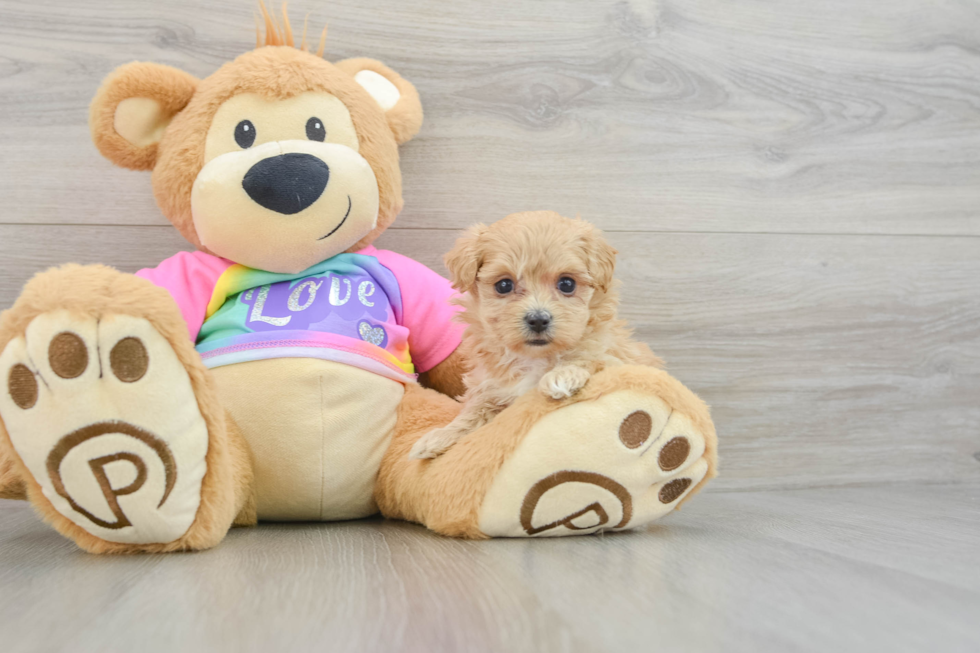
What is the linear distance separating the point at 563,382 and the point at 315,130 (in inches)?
19.6

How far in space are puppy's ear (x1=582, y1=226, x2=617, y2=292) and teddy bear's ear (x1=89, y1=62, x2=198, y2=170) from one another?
610 millimetres

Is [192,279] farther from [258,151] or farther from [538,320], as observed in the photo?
[538,320]

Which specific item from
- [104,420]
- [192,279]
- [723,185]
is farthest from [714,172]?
[104,420]

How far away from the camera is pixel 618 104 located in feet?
4.25

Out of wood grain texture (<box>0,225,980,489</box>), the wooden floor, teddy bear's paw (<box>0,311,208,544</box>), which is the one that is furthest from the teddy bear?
wood grain texture (<box>0,225,980,489</box>)

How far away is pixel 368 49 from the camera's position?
47.9 inches

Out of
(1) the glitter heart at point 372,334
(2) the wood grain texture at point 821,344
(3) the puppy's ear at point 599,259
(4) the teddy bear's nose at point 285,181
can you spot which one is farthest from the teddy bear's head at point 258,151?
(2) the wood grain texture at point 821,344

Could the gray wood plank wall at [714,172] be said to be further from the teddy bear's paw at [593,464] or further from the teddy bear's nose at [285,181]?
the teddy bear's paw at [593,464]

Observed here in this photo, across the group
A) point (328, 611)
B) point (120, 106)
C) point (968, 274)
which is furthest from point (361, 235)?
point (968, 274)

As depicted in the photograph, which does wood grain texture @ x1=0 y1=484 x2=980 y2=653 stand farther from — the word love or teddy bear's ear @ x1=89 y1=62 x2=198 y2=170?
teddy bear's ear @ x1=89 y1=62 x2=198 y2=170

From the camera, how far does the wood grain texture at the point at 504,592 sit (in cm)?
53

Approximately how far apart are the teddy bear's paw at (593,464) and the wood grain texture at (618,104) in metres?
0.56

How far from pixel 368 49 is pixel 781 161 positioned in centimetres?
79

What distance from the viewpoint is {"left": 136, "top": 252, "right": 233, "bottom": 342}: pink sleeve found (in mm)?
979
